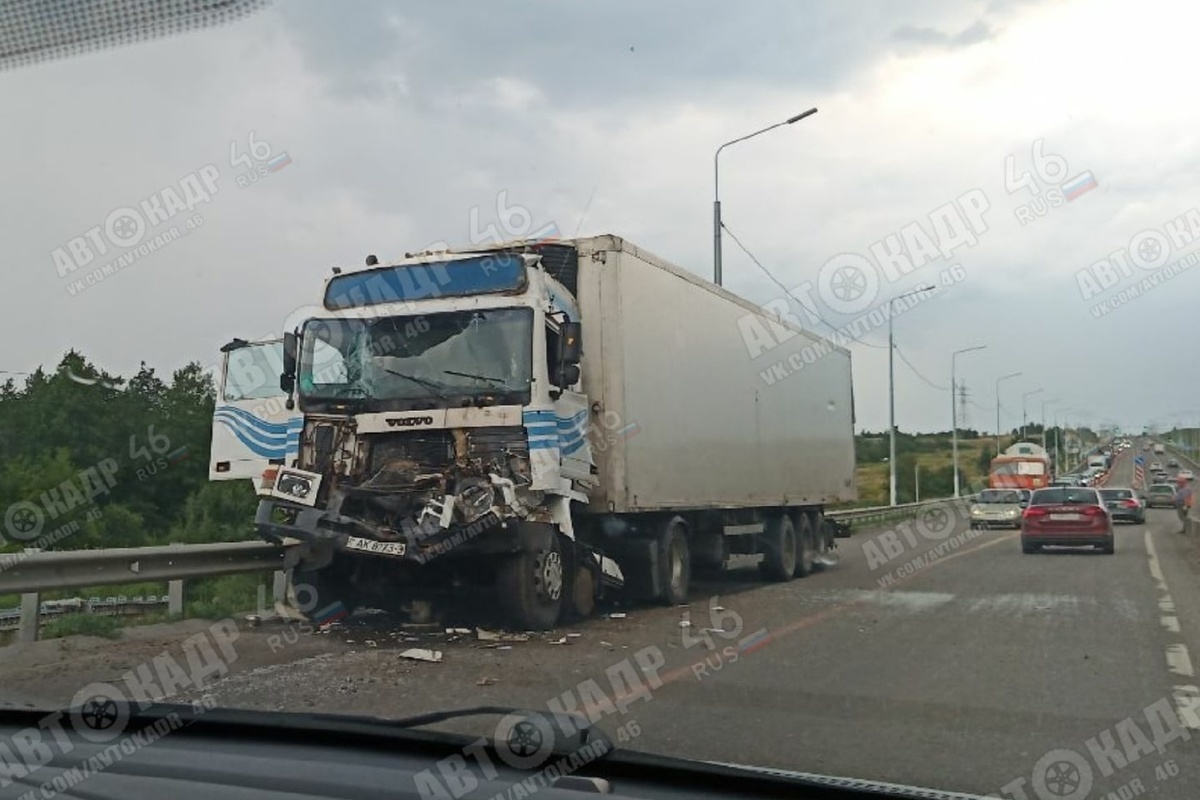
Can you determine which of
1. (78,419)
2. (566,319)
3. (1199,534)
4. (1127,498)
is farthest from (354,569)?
(1127,498)

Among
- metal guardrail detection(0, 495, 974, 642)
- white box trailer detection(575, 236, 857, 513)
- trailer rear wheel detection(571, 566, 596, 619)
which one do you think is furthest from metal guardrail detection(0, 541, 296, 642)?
white box trailer detection(575, 236, 857, 513)

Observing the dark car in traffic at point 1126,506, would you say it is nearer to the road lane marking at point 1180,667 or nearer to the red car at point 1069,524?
the red car at point 1069,524

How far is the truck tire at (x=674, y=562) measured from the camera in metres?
13.3

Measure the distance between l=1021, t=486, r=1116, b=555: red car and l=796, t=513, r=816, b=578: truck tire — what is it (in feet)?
21.1

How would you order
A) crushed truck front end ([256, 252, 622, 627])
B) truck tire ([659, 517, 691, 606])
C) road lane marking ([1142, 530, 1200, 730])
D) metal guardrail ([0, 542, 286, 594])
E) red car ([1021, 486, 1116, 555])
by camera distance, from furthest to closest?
red car ([1021, 486, 1116, 555])
truck tire ([659, 517, 691, 606])
crushed truck front end ([256, 252, 622, 627])
metal guardrail ([0, 542, 286, 594])
road lane marking ([1142, 530, 1200, 730])

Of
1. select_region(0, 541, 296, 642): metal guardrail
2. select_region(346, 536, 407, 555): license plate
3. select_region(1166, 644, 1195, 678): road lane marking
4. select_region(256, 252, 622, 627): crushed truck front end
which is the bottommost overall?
select_region(1166, 644, 1195, 678): road lane marking

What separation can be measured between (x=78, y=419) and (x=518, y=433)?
21912mm

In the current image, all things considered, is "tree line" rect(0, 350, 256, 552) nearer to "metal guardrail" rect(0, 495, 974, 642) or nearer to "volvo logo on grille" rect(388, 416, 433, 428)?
"metal guardrail" rect(0, 495, 974, 642)

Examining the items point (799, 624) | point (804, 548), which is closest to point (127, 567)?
point (799, 624)

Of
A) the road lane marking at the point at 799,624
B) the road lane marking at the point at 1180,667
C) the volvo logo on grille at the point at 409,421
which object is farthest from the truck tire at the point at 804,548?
the volvo logo on grille at the point at 409,421

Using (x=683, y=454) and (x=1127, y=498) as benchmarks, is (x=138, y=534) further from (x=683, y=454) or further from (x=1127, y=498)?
(x=1127, y=498)

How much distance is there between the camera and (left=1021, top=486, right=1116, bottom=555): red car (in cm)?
2402

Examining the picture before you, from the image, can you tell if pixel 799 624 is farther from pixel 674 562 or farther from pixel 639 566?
pixel 674 562

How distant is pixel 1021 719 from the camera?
6.83 meters
